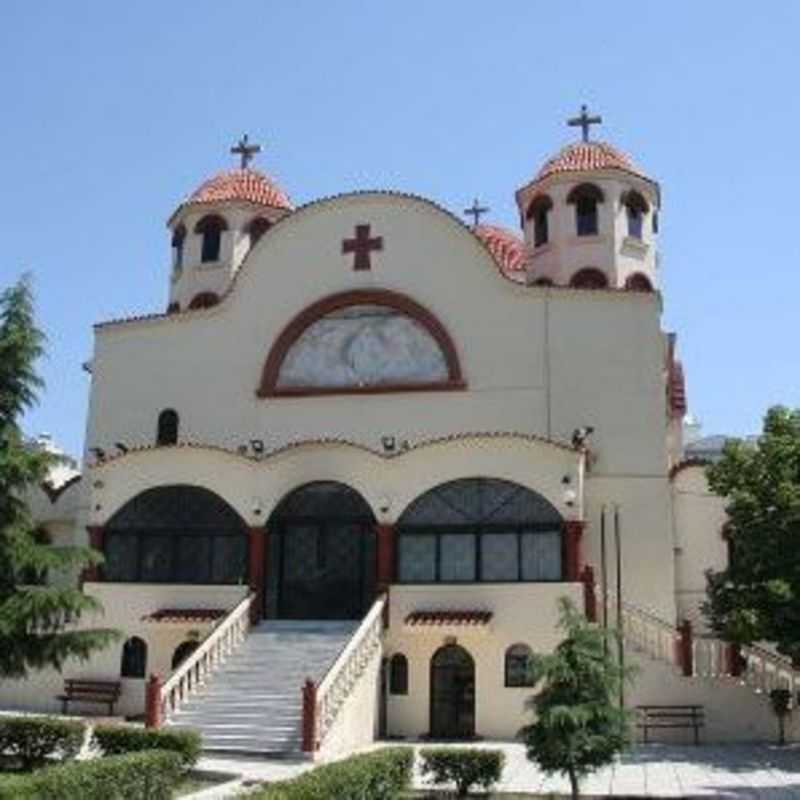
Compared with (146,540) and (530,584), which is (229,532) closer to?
(146,540)

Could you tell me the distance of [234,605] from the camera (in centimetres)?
2612

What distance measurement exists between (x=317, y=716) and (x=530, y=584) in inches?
254

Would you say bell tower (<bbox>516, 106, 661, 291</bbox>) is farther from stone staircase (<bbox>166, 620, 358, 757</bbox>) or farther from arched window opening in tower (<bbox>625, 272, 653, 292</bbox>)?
stone staircase (<bbox>166, 620, 358, 757</bbox>)

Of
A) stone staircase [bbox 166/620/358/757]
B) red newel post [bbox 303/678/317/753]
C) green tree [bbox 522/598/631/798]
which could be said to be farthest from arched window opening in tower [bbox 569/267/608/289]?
green tree [bbox 522/598/631/798]

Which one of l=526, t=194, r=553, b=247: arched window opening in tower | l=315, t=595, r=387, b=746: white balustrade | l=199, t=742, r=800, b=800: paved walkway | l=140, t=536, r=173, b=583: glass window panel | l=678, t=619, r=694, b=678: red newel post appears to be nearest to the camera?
l=199, t=742, r=800, b=800: paved walkway

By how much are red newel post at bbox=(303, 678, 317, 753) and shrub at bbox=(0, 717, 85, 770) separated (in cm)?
381

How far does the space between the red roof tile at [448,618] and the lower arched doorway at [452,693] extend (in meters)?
0.67

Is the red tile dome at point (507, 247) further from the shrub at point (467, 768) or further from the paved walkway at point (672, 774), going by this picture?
the shrub at point (467, 768)

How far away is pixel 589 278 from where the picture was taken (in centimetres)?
3158

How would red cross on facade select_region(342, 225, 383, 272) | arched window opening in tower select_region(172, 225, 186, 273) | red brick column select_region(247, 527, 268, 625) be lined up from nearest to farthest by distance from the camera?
red brick column select_region(247, 527, 268, 625) → red cross on facade select_region(342, 225, 383, 272) → arched window opening in tower select_region(172, 225, 186, 273)

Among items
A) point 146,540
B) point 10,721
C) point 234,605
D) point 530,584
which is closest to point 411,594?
point 530,584

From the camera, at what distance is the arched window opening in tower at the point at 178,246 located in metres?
34.8

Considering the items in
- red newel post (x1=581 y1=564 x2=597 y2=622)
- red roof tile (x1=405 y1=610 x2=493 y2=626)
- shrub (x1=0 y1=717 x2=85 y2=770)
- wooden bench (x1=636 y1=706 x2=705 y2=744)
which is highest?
red newel post (x1=581 y1=564 x2=597 y2=622)

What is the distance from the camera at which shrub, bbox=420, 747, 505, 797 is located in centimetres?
1683
